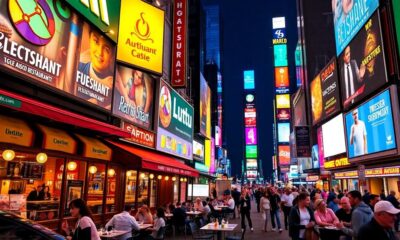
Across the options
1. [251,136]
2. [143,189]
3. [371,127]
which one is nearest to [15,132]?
[143,189]

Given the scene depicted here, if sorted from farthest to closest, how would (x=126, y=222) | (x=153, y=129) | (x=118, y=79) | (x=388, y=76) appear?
(x=388, y=76)
(x=153, y=129)
(x=118, y=79)
(x=126, y=222)

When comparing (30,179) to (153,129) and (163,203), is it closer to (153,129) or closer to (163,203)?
(153,129)

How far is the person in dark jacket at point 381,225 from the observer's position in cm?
354

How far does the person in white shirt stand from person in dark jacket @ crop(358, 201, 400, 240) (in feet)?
68.5

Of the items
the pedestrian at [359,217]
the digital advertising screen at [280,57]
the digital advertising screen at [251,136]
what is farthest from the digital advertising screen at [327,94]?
the digital advertising screen at [251,136]

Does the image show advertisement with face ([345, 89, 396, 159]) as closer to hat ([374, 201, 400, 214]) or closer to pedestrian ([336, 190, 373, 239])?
pedestrian ([336, 190, 373, 239])

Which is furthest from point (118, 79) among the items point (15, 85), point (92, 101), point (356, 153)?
point (356, 153)

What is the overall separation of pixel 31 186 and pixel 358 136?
2178 centimetres

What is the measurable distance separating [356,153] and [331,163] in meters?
10.9

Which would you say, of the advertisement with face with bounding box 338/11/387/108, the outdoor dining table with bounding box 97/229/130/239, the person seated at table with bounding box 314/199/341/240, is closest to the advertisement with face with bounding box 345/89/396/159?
the advertisement with face with bounding box 338/11/387/108

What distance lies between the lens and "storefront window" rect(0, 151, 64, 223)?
8625 millimetres

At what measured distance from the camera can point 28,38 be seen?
A: 8547mm

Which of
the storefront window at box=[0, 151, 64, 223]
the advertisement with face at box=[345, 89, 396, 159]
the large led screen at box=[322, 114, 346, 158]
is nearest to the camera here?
the storefront window at box=[0, 151, 64, 223]

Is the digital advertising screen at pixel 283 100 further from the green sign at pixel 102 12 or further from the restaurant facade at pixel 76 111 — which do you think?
the green sign at pixel 102 12
